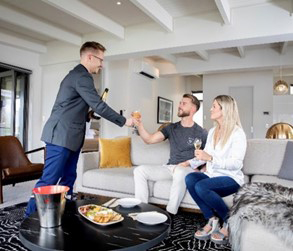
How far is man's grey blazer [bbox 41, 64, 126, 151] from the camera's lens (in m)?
A: 2.12

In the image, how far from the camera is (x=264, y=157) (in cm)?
269

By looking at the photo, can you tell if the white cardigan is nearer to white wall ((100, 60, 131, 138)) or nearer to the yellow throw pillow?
the yellow throw pillow

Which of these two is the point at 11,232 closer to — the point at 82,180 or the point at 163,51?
the point at 82,180

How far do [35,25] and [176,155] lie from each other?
3.45 metres

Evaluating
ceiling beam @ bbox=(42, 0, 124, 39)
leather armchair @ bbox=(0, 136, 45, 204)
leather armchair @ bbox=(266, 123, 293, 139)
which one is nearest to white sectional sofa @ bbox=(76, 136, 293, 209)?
leather armchair @ bbox=(266, 123, 293, 139)

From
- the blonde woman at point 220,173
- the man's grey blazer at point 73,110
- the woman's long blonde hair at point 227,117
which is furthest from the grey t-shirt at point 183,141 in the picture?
the man's grey blazer at point 73,110

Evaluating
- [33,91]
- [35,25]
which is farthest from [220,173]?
[33,91]

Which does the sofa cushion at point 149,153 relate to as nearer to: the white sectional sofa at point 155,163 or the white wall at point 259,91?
the white sectional sofa at point 155,163

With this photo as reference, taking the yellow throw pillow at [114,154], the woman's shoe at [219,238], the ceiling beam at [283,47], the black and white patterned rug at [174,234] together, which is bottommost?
the black and white patterned rug at [174,234]

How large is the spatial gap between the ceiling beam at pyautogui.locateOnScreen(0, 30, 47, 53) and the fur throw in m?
5.12

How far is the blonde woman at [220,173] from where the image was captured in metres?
2.03

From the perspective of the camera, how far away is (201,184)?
2.04 m

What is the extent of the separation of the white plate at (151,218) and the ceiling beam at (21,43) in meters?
4.94

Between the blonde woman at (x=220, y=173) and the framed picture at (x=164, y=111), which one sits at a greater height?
the framed picture at (x=164, y=111)
